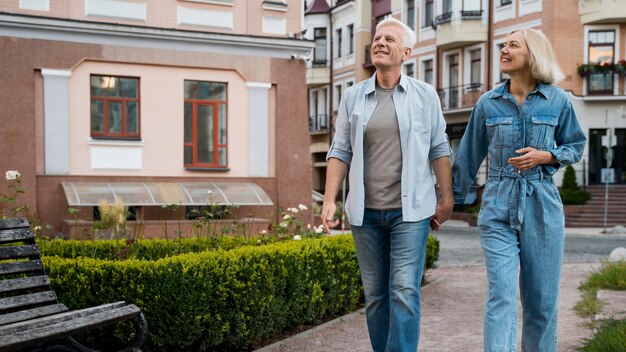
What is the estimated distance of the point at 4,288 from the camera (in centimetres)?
498

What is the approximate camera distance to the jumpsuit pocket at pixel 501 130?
452 centimetres

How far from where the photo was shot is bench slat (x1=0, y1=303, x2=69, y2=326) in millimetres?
4781

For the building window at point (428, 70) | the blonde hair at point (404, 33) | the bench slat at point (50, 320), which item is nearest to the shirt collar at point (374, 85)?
the blonde hair at point (404, 33)

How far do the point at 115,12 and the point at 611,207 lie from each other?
20.4 metres

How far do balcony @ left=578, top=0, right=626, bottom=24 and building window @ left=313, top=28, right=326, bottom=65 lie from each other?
68.7 ft

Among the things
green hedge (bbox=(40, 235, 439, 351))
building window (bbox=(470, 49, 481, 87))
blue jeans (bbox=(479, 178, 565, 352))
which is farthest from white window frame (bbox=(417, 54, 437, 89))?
blue jeans (bbox=(479, 178, 565, 352))

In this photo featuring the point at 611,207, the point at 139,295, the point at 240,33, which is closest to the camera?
the point at 139,295

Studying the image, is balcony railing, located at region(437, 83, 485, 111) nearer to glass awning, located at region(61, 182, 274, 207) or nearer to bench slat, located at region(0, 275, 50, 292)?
glass awning, located at region(61, 182, 274, 207)

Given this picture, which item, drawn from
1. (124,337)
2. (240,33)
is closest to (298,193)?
(240,33)

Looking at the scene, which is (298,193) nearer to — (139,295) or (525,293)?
(139,295)

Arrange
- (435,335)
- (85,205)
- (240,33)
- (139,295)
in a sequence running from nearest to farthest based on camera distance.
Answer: (139,295)
(435,335)
(85,205)
(240,33)

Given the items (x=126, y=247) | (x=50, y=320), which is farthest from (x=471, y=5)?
(x=50, y=320)

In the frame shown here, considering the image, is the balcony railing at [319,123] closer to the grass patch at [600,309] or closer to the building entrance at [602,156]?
the building entrance at [602,156]

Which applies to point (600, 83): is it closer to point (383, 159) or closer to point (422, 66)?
point (422, 66)
